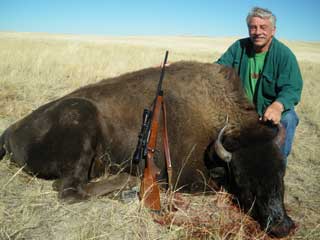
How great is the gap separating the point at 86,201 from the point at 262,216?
71.3 inches

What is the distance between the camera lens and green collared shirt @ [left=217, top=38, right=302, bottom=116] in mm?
4749

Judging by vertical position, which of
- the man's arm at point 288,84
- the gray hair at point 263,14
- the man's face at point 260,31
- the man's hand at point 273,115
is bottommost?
the man's hand at point 273,115

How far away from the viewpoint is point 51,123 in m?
4.43

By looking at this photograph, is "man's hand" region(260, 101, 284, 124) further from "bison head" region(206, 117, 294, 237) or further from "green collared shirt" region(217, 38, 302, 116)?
"green collared shirt" region(217, 38, 302, 116)

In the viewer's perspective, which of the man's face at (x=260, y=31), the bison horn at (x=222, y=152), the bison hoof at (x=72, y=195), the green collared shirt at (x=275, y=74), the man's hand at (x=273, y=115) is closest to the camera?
the bison hoof at (x=72, y=195)

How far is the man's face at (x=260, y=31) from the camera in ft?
15.9

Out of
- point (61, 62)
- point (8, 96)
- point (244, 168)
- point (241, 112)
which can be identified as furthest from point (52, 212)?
point (61, 62)

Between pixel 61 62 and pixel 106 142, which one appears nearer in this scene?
pixel 106 142

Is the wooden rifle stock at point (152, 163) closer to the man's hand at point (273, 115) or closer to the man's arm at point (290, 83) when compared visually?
the man's hand at point (273, 115)

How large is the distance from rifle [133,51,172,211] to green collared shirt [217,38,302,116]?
143cm

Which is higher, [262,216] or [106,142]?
[106,142]

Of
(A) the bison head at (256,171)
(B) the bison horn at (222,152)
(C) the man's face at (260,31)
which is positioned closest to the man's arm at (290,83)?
(C) the man's face at (260,31)

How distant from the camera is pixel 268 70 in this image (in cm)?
498

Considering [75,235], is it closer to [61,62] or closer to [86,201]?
[86,201]
